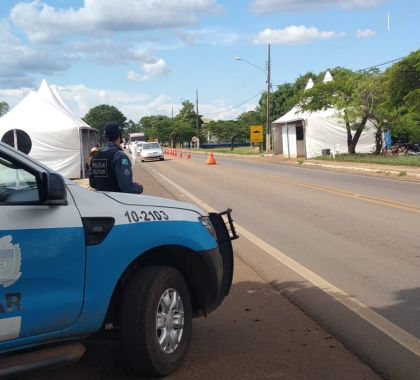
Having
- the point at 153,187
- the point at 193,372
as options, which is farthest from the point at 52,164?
the point at 193,372

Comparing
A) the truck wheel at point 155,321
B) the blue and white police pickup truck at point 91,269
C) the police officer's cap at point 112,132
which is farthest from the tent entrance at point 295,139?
the truck wheel at point 155,321

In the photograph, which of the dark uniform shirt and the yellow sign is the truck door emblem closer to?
the dark uniform shirt

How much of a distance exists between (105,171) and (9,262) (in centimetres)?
240

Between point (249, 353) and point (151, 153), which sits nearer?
point (249, 353)

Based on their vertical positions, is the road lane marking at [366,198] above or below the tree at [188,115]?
below

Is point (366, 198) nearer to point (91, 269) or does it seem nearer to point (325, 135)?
point (91, 269)

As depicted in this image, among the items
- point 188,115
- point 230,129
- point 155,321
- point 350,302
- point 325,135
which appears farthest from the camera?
point 188,115

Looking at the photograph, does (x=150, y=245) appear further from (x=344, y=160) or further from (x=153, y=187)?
(x=344, y=160)

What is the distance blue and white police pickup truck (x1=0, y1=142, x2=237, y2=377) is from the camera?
3.24 m

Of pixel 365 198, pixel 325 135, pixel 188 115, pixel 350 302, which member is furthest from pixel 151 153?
pixel 188 115

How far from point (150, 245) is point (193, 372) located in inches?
40.3

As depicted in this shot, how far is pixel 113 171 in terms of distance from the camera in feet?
17.9

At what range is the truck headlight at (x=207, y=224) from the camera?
4.37 meters

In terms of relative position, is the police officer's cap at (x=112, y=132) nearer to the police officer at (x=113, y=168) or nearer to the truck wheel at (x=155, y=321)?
the police officer at (x=113, y=168)
